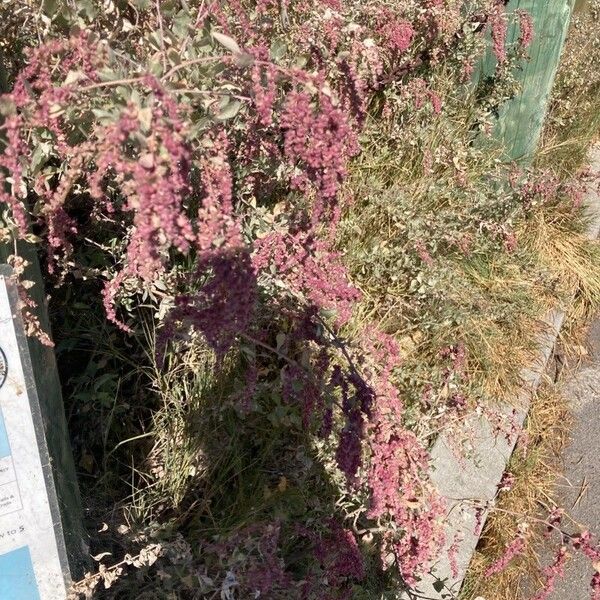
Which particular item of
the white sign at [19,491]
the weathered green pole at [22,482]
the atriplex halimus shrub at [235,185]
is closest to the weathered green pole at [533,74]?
the atriplex halimus shrub at [235,185]

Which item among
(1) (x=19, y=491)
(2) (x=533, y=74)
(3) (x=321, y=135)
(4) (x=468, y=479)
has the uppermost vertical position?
(3) (x=321, y=135)

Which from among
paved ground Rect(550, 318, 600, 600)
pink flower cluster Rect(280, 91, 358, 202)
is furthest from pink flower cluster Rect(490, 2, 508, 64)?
pink flower cluster Rect(280, 91, 358, 202)

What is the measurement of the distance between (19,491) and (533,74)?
11.1 ft

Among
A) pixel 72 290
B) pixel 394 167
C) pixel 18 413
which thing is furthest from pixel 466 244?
pixel 18 413

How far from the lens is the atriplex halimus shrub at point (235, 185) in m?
1.28

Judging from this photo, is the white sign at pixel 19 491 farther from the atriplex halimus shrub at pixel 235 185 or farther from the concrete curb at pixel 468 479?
the concrete curb at pixel 468 479

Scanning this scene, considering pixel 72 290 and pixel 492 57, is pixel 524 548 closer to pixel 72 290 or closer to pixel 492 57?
pixel 72 290

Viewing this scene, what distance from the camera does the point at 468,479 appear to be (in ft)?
9.54

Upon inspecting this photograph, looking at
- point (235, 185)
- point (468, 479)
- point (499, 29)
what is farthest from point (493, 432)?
point (499, 29)

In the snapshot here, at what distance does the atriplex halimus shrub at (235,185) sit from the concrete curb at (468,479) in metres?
0.26

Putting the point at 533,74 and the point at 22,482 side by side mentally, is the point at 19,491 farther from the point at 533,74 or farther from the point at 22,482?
the point at 533,74

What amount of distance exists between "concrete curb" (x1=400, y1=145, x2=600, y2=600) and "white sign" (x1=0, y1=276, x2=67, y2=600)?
125 centimetres

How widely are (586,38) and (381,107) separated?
75.9 inches

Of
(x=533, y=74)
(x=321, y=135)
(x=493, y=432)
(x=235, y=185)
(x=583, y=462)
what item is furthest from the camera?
(x=533, y=74)
